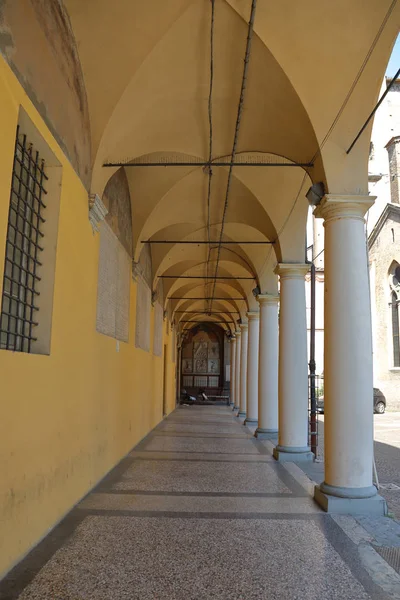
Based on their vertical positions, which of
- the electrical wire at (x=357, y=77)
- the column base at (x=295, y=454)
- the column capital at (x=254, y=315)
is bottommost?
the column base at (x=295, y=454)

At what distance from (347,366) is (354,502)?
1.51 m

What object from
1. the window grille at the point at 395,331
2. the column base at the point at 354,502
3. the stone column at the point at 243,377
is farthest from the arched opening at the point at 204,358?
the column base at the point at 354,502

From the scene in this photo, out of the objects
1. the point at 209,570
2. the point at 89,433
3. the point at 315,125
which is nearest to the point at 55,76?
the point at 315,125

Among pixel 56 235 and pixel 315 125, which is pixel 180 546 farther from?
pixel 315 125

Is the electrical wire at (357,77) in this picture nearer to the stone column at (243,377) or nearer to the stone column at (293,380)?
the stone column at (293,380)

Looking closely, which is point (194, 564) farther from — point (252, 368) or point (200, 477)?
point (252, 368)

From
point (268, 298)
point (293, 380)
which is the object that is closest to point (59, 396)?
point (293, 380)

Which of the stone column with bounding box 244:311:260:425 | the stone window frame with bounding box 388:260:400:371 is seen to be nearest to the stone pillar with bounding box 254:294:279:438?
the stone column with bounding box 244:311:260:425

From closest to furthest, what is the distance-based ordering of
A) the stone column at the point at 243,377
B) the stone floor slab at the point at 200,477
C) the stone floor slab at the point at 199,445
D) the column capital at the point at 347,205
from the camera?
the column capital at the point at 347,205, the stone floor slab at the point at 200,477, the stone floor slab at the point at 199,445, the stone column at the point at 243,377

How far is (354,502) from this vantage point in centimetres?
576

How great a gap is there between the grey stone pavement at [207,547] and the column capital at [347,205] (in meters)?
3.48

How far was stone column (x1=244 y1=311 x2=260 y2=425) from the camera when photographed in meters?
15.9

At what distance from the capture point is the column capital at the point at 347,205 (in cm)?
624

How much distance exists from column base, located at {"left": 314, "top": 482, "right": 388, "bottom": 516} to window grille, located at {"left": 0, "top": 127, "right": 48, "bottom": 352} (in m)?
3.72
